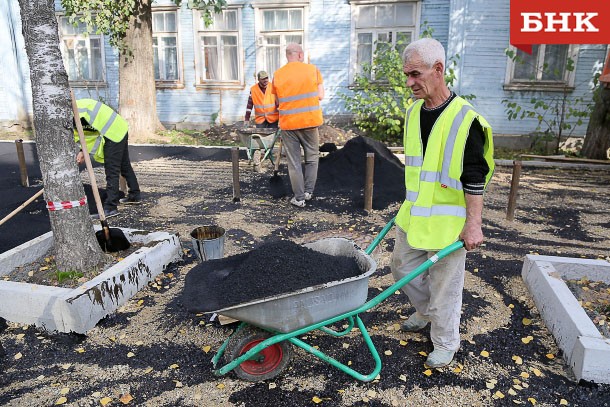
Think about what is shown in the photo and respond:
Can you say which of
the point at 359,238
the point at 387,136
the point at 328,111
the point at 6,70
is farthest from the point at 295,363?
the point at 6,70

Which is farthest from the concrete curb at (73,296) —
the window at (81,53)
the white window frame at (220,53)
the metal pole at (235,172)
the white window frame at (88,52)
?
the window at (81,53)

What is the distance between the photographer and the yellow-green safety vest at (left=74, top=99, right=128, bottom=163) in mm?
5199

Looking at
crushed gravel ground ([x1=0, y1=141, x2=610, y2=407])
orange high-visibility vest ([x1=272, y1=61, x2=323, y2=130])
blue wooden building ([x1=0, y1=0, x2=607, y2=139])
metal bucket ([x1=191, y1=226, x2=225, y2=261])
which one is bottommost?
crushed gravel ground ([x1=0, y1=141, x2=610, y2=407])

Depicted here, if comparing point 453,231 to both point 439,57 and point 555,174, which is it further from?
point 555,174

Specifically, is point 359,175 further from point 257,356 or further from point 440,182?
point 257,356

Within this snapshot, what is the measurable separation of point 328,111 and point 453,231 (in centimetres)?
1029

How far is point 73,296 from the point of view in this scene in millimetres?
3363

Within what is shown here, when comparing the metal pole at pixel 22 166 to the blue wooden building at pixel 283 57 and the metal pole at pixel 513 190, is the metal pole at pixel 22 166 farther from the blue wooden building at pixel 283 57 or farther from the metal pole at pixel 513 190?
the metal pole at pixel 513 190

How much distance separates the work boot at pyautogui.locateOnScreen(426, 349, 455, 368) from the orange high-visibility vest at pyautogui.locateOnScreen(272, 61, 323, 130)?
12.5ft

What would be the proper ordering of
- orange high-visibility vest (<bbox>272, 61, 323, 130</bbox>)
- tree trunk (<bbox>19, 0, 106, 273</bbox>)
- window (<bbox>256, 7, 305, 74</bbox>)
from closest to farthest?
tree trunk (<bbox>19, 0, 106, 273</bbox>) → orange high-visibility vest (<bbox>272, 61, 323, 130</bbox>) → window (<bbox>256, 7, 305, 74</bbox>)

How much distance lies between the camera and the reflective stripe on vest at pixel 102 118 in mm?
5188

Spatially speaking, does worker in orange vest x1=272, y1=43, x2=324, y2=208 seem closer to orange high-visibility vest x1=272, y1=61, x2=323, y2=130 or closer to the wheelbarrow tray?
orange high-visibility vest x1=272, y1=61, x2=323, y2=130

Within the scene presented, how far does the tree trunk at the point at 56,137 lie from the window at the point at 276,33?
917 cm

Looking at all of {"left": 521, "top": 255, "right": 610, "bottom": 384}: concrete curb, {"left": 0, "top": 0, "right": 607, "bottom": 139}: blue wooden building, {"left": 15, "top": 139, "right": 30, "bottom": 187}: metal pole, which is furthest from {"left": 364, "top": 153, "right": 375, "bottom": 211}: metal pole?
{"left": 0, "top": 0, "right": 607, "bottom": 139}: blue wooden building
